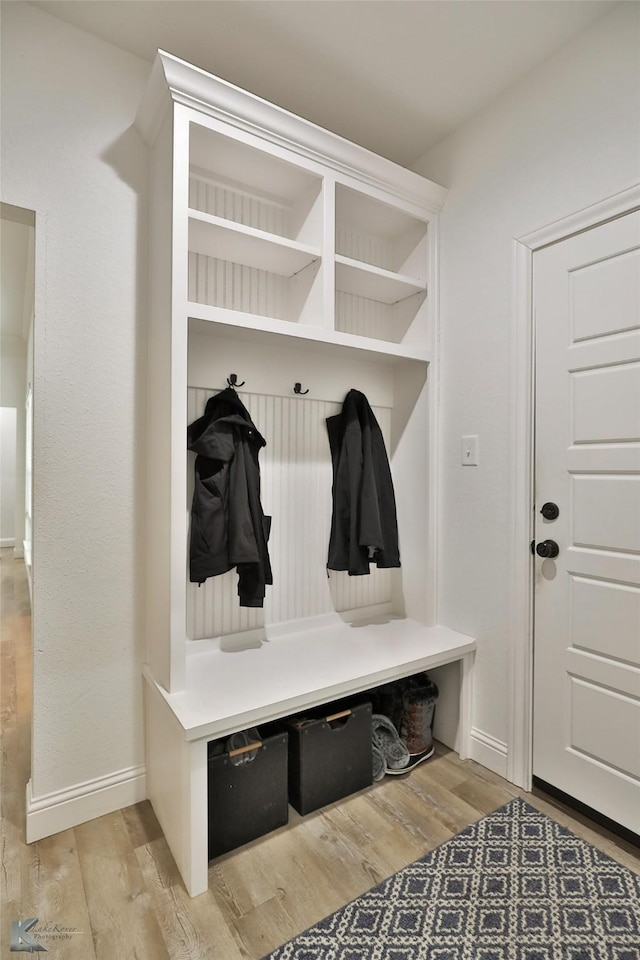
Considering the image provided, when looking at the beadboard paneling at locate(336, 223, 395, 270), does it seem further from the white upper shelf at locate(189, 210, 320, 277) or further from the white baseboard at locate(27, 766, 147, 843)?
the white baseboard at locate(27, 766, 147, 843)

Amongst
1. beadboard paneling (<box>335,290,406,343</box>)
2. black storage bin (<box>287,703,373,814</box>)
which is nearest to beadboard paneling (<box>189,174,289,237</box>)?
beadboard paneling (<box>335,290,406,343</box>)

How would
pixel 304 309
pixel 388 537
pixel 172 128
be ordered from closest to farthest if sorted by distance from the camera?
pixel 172 128 < pixel 304 309 < pixel 388 537

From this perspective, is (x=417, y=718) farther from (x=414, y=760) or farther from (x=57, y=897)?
(x=57, y=897)

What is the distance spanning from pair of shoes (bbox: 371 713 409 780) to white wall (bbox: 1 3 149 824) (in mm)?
927

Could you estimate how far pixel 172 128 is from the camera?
1.67 metres

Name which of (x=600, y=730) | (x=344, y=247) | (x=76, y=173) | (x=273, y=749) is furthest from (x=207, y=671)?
(x=344, y=247)

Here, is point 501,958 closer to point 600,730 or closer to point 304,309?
point 600,730

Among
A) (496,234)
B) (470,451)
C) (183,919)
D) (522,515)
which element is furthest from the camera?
→ (470,451)

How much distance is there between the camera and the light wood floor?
1.34 meters

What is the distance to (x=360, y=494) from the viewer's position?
2268mm

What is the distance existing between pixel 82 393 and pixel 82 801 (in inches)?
57.3

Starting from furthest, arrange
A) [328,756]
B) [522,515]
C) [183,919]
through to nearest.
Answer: [522,515] < [328,756] < [183,919]

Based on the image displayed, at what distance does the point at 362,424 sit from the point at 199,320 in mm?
925

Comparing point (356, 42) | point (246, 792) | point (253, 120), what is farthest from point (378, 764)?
point (356, 42)
